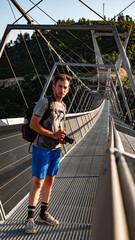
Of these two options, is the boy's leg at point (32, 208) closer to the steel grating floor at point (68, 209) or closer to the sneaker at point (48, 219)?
the steel grating floor at point (68, 209)

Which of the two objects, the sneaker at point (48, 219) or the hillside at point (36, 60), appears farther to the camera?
the hillside at point (36, 60)

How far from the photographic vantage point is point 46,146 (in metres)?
2.58

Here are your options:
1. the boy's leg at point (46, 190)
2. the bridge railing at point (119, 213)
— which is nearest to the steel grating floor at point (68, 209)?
the boy's leg at point (46, 190)

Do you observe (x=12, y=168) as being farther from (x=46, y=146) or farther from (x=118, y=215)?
(x=118, y=215)

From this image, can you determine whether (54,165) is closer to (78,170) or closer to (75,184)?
(75,184)

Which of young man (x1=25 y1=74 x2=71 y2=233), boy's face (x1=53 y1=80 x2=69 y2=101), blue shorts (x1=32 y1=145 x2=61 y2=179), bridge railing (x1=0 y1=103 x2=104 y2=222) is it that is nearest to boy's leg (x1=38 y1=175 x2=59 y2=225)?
young man (x1=25 y1=74 x2=71 y2=233)

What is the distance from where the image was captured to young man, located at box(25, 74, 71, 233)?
2461 mm

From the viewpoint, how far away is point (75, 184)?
4.12m

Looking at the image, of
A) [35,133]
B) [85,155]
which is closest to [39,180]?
[35,133]

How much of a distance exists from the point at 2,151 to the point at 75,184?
1.41 meters

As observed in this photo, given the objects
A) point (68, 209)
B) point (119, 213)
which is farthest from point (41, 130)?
point (119, 213)

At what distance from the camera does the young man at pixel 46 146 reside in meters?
2.46

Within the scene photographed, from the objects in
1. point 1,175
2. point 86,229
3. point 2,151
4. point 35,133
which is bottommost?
point 86,229

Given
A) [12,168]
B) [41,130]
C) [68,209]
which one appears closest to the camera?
[41,130]
